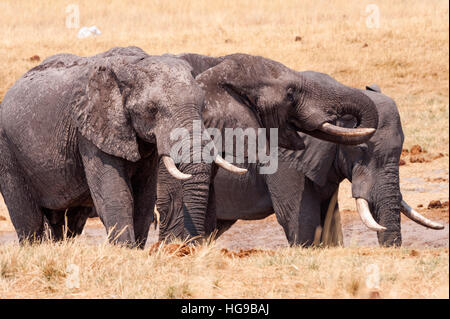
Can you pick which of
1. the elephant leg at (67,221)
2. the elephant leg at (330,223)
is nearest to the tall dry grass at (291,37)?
the elephant leg at (330,223)

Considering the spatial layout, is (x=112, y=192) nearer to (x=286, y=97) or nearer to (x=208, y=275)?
(x=208, y=275)

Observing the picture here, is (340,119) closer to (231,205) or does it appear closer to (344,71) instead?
(231,205)

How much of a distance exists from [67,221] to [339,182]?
245cm

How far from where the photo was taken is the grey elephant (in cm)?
778

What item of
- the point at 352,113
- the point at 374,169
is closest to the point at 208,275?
the point at 352,113

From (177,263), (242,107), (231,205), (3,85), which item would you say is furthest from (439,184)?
(3,85)

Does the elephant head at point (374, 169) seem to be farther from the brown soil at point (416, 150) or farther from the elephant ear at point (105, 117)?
the brown soil at point (416, 150)

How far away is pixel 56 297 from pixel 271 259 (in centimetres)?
136

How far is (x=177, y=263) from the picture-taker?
214 inches

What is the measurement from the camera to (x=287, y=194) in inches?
328

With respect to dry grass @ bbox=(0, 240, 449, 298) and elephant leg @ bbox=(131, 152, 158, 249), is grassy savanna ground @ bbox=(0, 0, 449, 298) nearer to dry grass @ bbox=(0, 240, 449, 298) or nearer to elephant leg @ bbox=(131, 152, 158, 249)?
dry grass @ bbox=(0, 240, 449, 298)

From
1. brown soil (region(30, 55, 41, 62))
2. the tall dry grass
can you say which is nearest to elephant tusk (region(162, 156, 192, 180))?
the tall dry grass

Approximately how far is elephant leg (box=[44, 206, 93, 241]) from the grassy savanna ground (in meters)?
1.15

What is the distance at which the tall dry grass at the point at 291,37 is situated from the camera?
19.1 meters
